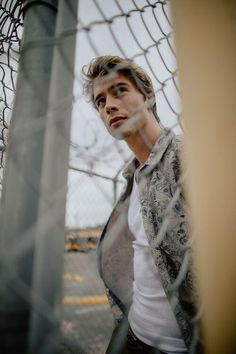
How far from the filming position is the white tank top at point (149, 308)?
88 cm

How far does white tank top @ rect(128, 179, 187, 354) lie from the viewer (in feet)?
2.89

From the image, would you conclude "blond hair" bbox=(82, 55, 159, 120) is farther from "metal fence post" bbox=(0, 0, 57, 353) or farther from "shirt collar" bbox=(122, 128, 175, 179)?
"metal fence post" bbox=(0, 0, 57, 353)

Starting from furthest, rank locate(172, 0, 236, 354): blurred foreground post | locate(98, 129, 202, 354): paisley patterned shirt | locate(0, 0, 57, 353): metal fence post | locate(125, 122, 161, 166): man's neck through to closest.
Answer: locate(125, 122, 161, 166): man's neck, locate(98, 129, 202, 354): paisley patterned shirt, locate(172, 0, 236, 354): blurred foreground post, locate(0, 0, 57, 353): metal fence post

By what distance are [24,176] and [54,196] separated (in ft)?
0.13

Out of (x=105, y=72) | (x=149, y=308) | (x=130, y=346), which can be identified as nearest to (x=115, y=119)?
(x=105, y=72)

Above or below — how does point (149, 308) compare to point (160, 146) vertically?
below

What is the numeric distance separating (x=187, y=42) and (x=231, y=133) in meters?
0.27

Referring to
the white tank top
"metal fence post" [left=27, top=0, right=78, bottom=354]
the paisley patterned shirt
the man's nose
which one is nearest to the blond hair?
the man's nose

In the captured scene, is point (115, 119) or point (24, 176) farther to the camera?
point (115, 119)

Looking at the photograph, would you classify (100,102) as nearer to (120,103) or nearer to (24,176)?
(120,103)

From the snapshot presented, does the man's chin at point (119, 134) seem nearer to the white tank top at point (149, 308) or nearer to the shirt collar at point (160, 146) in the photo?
the shirt collar at point (160, 146)

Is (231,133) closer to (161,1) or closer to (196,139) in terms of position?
(196,139)

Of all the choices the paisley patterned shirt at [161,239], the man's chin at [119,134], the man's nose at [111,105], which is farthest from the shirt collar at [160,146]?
the man's nose at [111,105]

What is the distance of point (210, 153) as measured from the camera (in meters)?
0.70
